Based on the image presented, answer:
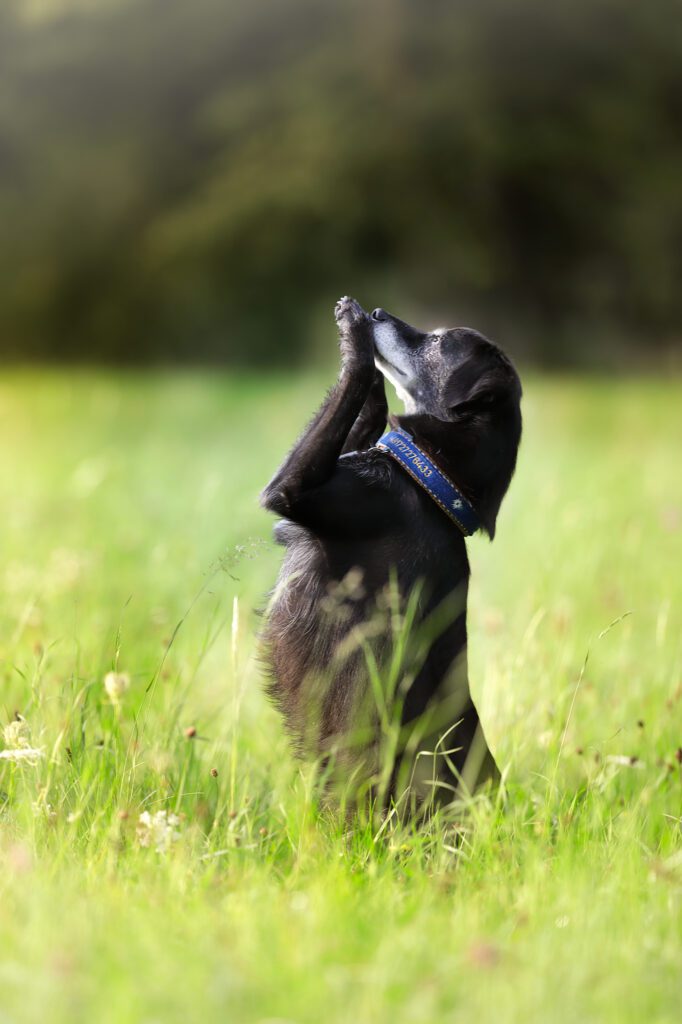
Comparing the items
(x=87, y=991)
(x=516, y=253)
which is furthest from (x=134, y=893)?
(x=516, y=253)

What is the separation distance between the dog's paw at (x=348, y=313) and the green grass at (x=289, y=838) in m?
0.74

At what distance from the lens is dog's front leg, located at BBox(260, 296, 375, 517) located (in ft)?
9.69

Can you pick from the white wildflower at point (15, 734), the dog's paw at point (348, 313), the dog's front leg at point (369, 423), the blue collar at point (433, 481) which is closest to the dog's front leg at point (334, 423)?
the dog's paw at point (348, 313)

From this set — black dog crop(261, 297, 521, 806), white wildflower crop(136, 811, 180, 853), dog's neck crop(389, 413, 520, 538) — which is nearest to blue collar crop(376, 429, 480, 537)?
black dog crop(261, 297, 521, 806)

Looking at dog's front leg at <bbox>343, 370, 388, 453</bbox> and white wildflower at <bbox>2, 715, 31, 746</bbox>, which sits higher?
dog's front leg at <bbox>343, 370, 388, 453</bbox>

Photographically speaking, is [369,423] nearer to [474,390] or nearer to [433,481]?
[474,390]

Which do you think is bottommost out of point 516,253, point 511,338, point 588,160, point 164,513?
point 164,513

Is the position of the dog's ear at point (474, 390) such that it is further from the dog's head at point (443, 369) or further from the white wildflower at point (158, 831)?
the white wildflower at point (158, 831)

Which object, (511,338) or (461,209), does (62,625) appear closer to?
(511,338)

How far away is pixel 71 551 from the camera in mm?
5910

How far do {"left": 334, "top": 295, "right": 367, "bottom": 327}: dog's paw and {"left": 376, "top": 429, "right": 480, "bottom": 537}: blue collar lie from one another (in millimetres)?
438

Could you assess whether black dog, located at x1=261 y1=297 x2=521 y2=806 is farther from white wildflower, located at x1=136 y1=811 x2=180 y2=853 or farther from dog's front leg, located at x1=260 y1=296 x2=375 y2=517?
white wildflower, located at x1=136 y1=811 x2=180 y2=853

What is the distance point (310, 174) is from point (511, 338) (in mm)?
6032

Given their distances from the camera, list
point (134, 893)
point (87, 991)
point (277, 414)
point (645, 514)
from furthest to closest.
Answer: point (277, 414) → point (645, 514) → point (134, 893) → point (87, 991)
